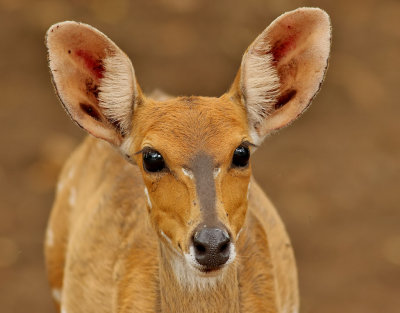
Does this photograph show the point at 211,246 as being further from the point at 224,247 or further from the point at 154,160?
the point at 154,160

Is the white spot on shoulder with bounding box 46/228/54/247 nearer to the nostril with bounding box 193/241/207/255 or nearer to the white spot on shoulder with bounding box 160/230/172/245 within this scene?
the white spot on shoulder with bounding box 160/230/172/245

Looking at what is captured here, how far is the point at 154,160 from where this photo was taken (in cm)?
448

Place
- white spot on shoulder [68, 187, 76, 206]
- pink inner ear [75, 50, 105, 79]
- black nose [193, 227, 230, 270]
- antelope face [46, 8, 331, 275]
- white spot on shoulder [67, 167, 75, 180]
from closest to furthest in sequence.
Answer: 1. black nose [193, 227, 230, 270]
2. antelope face [46, 8, 331, 275]
3. pink inner ear [75, 50, 105, 79]
4. white spot on shoulder [68, 187, 76, 206]
5. white spot on shoulder [67, 167, 75, 180]

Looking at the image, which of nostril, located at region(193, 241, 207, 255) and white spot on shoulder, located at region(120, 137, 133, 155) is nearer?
nostril, located at region(193, 241, 207, 255)

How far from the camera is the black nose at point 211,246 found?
4.14m

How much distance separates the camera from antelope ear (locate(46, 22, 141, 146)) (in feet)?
15.5

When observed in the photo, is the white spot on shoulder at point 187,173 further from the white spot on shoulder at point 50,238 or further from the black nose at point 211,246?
the white spot on shoulder at point 50,238

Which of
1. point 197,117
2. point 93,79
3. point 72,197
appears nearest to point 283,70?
point 197,117

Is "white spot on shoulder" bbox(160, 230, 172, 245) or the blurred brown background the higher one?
"white spot on shoulder" bbox(160, 230, 172, 245)

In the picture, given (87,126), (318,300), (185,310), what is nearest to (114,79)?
(87,126)

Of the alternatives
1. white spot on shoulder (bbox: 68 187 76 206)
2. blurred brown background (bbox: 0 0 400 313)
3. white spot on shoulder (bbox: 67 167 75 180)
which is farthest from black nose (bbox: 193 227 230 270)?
blurred brown background (bbox: 0 0 400 313)

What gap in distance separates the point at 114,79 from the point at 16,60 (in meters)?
6.89

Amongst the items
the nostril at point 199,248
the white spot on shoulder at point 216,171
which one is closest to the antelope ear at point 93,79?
the white spot on shoulder at point 216,171

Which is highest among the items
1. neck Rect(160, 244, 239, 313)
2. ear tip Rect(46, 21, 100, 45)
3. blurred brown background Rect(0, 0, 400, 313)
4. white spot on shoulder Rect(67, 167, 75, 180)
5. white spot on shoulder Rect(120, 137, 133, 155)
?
ear tip Rect(46, 21, 100, 45)
